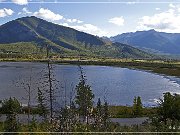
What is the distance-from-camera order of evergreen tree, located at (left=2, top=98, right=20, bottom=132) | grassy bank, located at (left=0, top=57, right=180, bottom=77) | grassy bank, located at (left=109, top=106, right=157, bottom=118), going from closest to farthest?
evergreen tree, located at (left=2, top=98, right=20, bottom=132) < grassy bank, located at (left=109, top=106, right=157, bottom=118) < grassy bank, located at (left=0, top=57, right=180, bottom=77)

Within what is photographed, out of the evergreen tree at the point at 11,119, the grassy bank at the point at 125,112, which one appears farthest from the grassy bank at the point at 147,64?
the evergreen tree at the point at 11,119

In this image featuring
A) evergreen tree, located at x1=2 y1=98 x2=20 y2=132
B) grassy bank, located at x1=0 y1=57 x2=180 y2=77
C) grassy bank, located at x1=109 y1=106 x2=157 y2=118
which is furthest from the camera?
grassy bank, located at x1=0 y1=57 x2=180 y2=77

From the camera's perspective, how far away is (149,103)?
5538 centimetres

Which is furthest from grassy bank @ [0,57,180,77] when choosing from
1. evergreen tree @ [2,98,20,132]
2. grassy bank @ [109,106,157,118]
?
evergreen tree @ [2,98,20,132]

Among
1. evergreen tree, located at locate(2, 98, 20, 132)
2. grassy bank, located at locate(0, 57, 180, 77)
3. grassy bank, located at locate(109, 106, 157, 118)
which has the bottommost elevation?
grassy bank, located at locate(109, 106, 157, 118)

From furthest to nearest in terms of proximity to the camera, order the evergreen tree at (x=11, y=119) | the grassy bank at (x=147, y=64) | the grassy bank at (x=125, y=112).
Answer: the grassy bank at (x=147, y=64) < the grassy bank at (x=125, y=112) < the evergreen tree at (x=11, y=119)

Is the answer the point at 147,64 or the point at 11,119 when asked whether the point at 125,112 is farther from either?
the point at 147,64

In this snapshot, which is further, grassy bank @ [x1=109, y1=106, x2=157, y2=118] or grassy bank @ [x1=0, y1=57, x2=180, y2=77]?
grassy bank @ [x1=0, y1=57, x2=180, y2=77]

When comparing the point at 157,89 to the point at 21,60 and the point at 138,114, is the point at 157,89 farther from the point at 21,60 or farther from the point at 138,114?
the point at 21,60

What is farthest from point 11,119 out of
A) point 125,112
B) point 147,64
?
point 147,64

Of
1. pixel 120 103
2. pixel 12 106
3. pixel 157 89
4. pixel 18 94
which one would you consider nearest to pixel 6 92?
pixel 18 94

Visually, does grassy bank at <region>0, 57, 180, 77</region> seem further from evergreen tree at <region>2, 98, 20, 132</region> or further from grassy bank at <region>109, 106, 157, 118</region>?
evergreen tree at <region>2, 98, 20, 132</region>

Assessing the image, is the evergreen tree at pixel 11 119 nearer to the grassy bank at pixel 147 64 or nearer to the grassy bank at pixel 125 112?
the grassy bank at pixel 125 112

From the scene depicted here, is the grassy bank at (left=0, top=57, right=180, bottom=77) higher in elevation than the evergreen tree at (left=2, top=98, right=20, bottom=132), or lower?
higher
